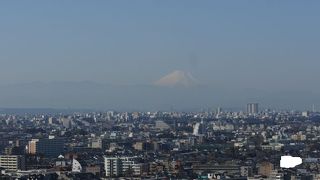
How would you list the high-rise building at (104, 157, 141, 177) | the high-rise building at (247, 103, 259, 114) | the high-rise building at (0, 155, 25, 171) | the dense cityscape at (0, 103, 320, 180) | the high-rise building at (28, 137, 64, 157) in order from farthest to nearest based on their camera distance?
the high-rise building at (247, 103, 259, 114) < the high-rise building at (28, 137, 64, 157) < the high-rise building at (0, 155, 25, 171) < the high-rise building at (104, 157, 141, 177) < the dense cityscape at (0, 103, 320, 180)

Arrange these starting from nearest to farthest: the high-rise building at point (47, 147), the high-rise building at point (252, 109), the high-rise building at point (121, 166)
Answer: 1. the high-rise building at point (121, 166)
2. the high-rise building at point (47, 147)
3. the high-rise building at point (252, 109)

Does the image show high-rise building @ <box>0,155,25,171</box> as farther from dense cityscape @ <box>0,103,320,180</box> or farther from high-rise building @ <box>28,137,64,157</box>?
high-rise building @ <box>28,137,64,157</box>

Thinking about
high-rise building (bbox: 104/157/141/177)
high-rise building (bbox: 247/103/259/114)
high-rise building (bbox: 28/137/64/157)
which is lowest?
high-rise building (bbox: 104/157/141/177)

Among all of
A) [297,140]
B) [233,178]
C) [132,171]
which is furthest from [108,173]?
[297,140]

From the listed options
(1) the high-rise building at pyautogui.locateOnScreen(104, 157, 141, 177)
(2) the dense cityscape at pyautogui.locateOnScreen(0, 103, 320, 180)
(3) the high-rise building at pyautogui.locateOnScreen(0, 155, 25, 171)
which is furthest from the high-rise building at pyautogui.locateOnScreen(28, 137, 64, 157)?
(1) the high-rise building at pyautogui.locateOnScreen(104, 157, 141, 177)

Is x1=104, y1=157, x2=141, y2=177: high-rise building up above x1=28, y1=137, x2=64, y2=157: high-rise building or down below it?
below

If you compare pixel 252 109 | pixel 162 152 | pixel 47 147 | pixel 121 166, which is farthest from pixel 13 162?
pixel 252 109

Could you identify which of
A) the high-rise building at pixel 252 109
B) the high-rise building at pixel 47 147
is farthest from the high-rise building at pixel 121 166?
the high-rise building at pixel 252 109

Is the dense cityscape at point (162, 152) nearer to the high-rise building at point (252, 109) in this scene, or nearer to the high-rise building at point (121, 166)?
the high-rise building at point (121, 166)
